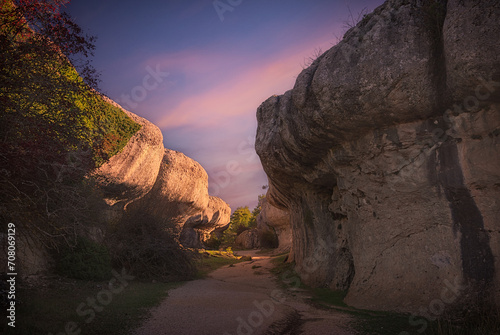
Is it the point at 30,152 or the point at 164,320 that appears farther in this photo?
the point at 164,320

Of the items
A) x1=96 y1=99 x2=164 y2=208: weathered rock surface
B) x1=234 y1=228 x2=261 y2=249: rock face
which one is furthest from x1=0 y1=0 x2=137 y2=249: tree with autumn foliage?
x1=234 y1=228 x2=261 y2=249: rock face

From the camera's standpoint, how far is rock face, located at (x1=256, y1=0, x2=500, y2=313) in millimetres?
6359

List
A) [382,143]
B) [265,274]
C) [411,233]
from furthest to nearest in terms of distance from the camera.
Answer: [265,274] < [382,143] < [411,233]

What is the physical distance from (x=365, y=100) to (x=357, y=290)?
17.7ft

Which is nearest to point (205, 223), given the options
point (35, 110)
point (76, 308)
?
point (76, 308)

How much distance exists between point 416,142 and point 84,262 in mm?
11616

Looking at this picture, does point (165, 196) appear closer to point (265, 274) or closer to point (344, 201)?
point (265, 274)

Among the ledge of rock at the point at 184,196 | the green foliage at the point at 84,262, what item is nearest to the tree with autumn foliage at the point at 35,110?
the green foliage at the point at 84,262

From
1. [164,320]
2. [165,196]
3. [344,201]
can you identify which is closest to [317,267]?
[344,201]

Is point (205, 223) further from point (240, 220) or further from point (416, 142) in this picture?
point (416, 142)

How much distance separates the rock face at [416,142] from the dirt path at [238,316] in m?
1.86

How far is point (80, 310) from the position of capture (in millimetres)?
6582

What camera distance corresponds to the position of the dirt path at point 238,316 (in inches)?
233

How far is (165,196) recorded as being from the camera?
28047mm
